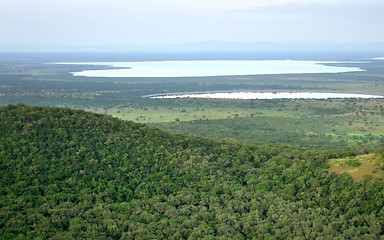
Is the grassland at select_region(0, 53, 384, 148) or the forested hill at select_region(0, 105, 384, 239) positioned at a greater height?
the forested hill at select_region(0, 105, 384, 239)

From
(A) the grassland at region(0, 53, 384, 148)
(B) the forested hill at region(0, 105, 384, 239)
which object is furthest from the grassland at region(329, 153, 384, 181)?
(A) the grassland at region(0, 53, 384, 148)

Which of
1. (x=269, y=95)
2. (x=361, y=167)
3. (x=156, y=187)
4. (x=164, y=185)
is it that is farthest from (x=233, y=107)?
(x=156, y=187)

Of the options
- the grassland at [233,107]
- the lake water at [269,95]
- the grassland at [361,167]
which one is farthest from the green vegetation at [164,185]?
the lake water at [269,95]

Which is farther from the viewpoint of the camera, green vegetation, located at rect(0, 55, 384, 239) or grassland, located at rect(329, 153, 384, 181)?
grassland, located at rect(329, 153, 384, 181)

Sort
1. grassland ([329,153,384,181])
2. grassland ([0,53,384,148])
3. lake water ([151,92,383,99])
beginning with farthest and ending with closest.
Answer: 1. lake water ([151,92,383,99])
2. grassland ([0,53,384,148])
3. grassland ([329,153,384,181])

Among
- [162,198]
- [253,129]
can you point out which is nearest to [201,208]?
[162,198]

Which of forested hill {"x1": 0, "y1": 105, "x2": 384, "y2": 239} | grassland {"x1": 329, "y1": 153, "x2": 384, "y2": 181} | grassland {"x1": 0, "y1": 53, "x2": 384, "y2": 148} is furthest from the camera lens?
grassland {"x1": 0, "y1": 53, "x2": 384, "y2": 148}

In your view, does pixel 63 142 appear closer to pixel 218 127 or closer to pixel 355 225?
pixel 355 225

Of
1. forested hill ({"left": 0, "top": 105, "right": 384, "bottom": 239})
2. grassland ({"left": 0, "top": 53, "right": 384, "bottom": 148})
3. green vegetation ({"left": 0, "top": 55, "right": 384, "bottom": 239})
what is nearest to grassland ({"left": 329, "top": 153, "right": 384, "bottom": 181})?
green vegetation ({"left": 0, "top": 55, "right": 384, "bottom": 239})

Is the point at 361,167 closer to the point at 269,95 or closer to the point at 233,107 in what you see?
the point at 233,107

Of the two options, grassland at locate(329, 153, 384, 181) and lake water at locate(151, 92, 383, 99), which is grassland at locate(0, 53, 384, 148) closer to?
lake water at locate(151, 92, 383, 99)
